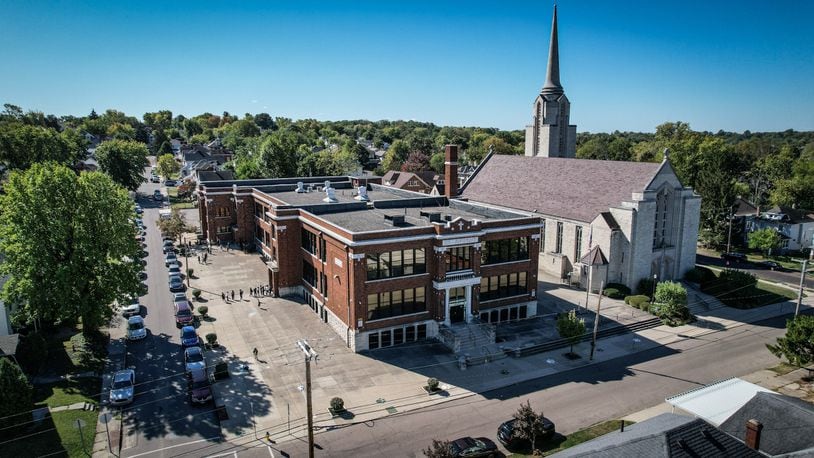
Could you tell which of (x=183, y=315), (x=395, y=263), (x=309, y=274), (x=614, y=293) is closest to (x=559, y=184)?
(x=614, y=293)

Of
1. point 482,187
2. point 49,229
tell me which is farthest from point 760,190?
point 49,229

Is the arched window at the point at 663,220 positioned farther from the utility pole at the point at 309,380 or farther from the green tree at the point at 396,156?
the green tree at the point at 396,156

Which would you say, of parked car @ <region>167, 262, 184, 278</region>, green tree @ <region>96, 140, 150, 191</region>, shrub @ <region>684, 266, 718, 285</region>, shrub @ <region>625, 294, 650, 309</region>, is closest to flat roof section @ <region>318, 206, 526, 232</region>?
shrub @ <region>625, 294, 650, 309</region>

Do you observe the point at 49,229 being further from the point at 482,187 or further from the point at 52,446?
the point at 482,187

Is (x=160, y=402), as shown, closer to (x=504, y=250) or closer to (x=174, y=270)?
(x=504, y=250)

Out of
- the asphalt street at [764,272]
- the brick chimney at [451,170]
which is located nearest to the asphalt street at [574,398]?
the asphalt street at [764,272]

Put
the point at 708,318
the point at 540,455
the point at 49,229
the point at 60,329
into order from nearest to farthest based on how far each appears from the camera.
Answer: the point at 540,455, the point at 49,229, the point at 60,329, the point at 708,318

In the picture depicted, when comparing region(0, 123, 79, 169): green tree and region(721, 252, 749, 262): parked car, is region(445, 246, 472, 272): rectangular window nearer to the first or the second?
region(721, 252, 749, 262): parked car
